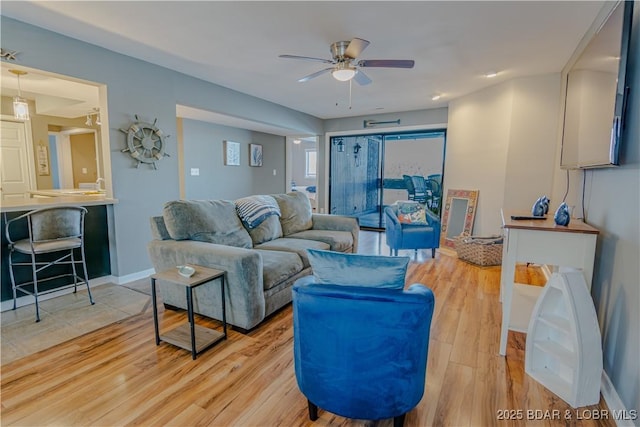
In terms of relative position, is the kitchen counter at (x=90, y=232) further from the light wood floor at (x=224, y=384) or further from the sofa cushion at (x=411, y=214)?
the sofa cushion at (x=411, y=214)

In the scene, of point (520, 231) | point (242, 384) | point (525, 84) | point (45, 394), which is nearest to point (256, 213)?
point (242, 384)

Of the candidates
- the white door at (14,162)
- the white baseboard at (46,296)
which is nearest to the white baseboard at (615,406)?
the white baseboard at (46,296)

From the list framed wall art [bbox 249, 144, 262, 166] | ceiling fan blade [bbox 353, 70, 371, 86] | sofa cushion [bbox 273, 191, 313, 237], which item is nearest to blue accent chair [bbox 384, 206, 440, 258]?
sofa cushion [bbox 273, 191, 313, 237]

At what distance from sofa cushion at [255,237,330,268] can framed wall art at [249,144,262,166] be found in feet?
12.9

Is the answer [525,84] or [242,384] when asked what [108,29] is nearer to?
[242,384]

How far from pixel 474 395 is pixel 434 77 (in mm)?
3520

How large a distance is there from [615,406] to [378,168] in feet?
17.8

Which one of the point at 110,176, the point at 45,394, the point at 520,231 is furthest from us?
the point at 110,176

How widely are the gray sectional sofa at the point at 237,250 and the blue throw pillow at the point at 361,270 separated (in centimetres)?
98

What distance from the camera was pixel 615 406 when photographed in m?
1.53

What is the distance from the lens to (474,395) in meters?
1.67

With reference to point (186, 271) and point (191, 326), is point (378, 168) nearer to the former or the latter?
point (186, 271)

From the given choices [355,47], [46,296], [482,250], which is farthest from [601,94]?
[46,296]

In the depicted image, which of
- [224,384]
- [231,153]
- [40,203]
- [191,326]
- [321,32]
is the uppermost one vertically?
[321,32]
